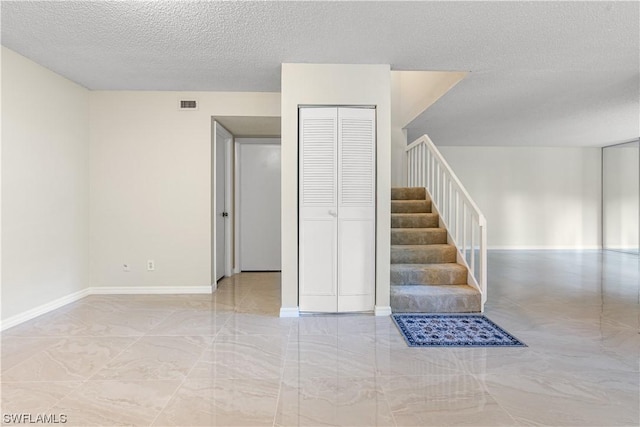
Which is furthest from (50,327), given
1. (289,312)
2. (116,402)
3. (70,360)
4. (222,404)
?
(222,404)

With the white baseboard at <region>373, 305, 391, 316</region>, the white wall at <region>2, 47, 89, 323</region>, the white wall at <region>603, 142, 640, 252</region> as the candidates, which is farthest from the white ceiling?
the white wall at <region>603, 142, 640, 252</region>

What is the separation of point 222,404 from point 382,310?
6.03ft

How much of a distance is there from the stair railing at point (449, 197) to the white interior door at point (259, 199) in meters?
2.19

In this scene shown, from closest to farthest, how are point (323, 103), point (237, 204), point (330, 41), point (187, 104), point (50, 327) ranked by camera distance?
point (330, 41) → point (50, 327) → point (323, 103) → point (187, 104) → point (237, 204)

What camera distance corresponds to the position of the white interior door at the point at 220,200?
4.50 metres

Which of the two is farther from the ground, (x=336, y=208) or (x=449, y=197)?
(x=449, y=197)

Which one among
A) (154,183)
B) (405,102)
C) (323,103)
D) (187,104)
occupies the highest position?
(405,102)

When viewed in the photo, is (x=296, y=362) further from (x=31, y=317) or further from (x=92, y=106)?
(x=92, y=106)

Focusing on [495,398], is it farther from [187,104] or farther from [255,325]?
[187,104]

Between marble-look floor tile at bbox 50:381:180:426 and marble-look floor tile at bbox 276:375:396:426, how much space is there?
25.2 inches

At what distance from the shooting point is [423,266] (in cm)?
385

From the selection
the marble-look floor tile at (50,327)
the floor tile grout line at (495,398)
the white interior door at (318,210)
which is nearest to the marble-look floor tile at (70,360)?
the marble-look floor tile at (50,327)

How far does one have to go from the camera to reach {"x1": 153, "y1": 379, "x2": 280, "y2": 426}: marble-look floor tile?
1.63 m

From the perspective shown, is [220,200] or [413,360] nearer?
[413,360]
